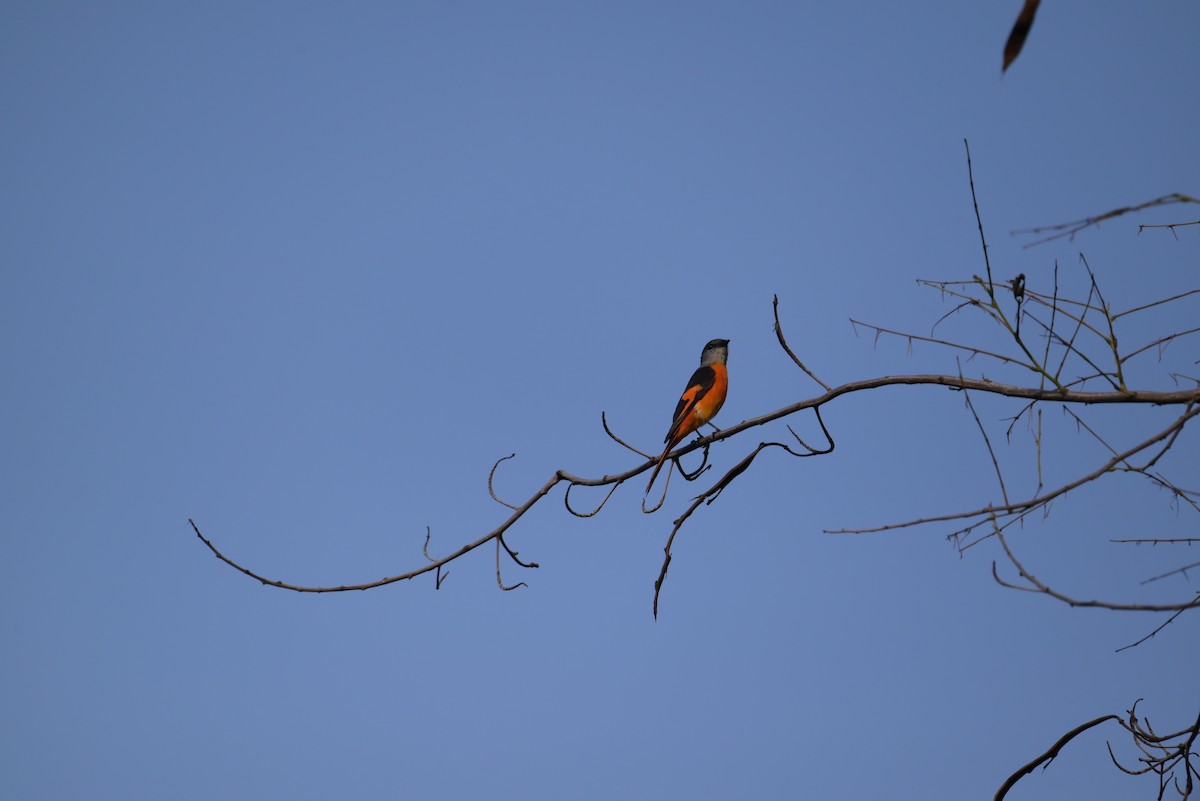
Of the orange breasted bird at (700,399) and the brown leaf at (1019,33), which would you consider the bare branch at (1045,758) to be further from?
the orange breasted bird at (700,399)

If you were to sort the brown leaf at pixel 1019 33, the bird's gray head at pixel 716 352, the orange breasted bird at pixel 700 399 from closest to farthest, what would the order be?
the brown leaf at pixel 1019 33 < the orange breasted bird at pixel 700 399 < the bird's gray head at pixel 716 352

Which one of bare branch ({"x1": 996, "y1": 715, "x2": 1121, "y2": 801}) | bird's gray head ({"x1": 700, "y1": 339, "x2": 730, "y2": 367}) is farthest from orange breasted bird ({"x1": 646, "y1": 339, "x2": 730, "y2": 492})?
bare branch ({"x1": 996, "y1": 715, "x2": 1121, "y2": 801})

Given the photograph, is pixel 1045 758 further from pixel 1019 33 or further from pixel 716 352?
pixel 716 352

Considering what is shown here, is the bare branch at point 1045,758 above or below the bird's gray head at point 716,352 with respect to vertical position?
below

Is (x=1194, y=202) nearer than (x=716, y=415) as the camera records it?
Yes

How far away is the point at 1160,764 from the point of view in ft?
10.2

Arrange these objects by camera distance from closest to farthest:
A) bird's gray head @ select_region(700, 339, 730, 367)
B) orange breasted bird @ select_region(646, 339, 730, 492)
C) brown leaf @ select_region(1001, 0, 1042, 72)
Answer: brown leaf @ select_region(1001, 0, 1042, 72), orange breasted bird @ select_region(646, 339, 730, 492), bird's gray head @ select_region(700, 339, 730, 367)

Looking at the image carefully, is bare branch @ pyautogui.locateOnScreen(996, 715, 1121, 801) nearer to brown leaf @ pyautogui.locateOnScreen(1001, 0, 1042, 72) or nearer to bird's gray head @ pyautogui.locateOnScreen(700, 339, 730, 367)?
brown leaf @ pyautogui.locateOnScreen(1001, 0, 1042, 72)

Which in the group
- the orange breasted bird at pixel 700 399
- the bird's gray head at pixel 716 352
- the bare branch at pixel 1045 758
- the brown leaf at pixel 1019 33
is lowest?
the bare branch at pixel 1045 758

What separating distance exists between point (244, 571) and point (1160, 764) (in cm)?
270

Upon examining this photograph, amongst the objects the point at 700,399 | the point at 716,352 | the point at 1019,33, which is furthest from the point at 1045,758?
the point at 716,352

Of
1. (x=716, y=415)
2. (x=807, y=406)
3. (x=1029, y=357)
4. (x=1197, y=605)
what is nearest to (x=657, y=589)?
(x=807, y=406)

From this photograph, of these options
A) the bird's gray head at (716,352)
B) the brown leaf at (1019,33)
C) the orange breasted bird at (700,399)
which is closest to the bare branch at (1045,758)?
the brown leaf at (1019,33)

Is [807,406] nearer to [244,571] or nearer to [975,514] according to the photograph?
[975,514]
